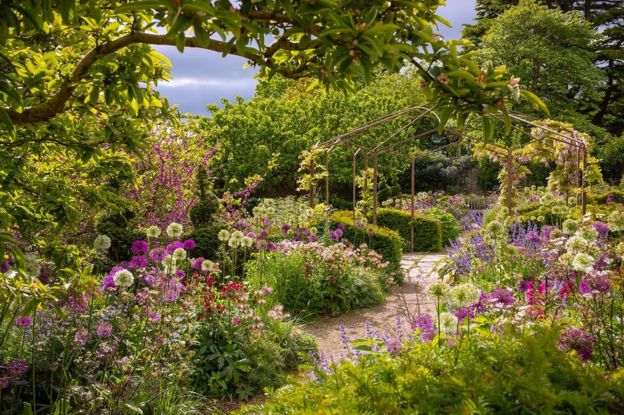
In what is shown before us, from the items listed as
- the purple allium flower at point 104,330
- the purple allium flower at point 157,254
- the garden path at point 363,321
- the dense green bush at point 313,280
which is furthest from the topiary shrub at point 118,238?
the purple allium flower at point 104,330

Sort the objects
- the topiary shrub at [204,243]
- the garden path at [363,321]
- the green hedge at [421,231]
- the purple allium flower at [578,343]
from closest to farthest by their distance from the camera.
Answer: the purple allium flower at [578,343]
the garden path at [363,321]
the topiary shrub at [204,243]
the green hedge at [421,231]

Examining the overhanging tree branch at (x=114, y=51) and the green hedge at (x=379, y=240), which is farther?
the green hedge at (x=379, y=240)

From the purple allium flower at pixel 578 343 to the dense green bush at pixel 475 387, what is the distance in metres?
0.31

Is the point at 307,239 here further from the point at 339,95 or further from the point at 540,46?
the point at 540,46

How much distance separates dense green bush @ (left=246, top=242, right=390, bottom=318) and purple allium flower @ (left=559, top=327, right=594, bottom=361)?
3.87 m

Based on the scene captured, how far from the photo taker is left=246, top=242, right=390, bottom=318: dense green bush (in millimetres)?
6227

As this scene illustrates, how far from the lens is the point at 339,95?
757 inches

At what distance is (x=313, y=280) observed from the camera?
6340 millimetres

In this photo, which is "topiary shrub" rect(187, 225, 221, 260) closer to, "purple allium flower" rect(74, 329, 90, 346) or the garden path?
the garden path

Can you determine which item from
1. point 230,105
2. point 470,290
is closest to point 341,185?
point 230,105

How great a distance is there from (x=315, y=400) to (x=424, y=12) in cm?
138

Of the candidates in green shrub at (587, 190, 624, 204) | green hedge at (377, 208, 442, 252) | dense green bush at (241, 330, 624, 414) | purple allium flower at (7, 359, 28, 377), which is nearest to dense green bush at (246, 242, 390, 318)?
purple allium flower at (7, 359, 28, 377)

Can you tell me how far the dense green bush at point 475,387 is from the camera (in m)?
1.44

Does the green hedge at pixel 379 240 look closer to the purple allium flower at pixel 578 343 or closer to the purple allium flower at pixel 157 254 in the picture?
the purple allium flower at pixel 157 254
